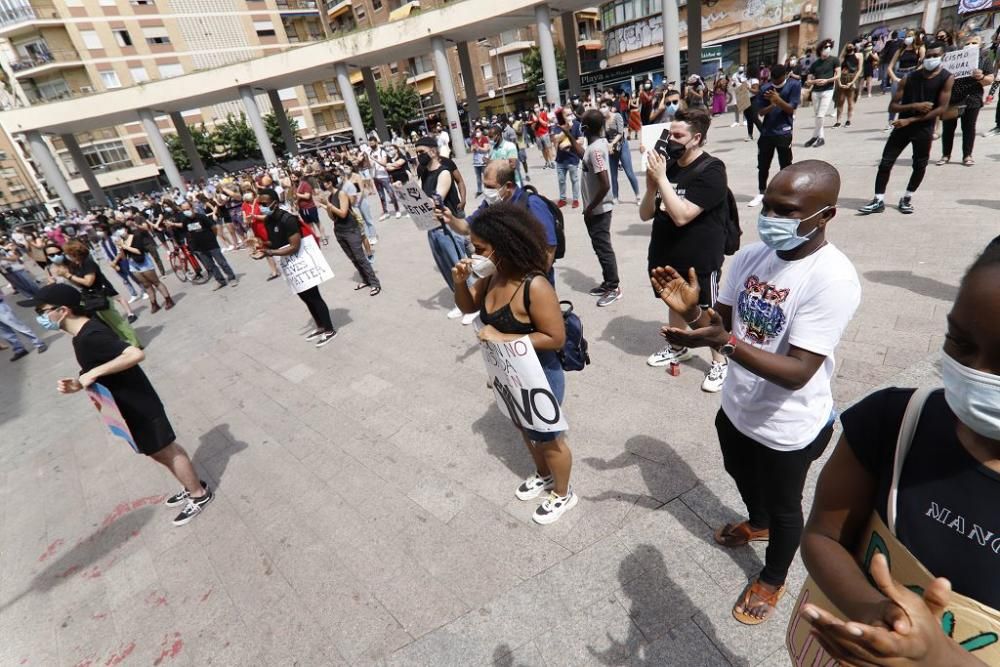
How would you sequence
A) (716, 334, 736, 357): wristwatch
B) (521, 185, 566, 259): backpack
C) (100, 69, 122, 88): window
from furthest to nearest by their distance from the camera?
(100, 69, 122, 88): window, (521, 185, 566, 259): backpack, (716, 334, 736, 357): wristwatch

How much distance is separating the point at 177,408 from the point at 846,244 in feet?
28.1

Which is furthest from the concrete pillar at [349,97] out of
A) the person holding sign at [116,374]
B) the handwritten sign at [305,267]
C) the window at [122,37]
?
the window at [122,37]

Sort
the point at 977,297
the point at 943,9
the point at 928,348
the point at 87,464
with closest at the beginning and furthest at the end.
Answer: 1. the point at 977,297
2. the point at 928,348
3. the point at 87,464
4. the point at 943,9

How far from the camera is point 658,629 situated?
232cm

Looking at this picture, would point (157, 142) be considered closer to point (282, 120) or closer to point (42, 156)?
point (42, 156)

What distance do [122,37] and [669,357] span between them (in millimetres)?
57151

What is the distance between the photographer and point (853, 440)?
114cm

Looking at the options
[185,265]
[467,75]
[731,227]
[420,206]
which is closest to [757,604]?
[731,227]

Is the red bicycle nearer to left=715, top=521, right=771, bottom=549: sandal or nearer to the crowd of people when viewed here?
the crowd of people

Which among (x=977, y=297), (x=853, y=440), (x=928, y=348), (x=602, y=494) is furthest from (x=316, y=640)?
(x=928, y=348)

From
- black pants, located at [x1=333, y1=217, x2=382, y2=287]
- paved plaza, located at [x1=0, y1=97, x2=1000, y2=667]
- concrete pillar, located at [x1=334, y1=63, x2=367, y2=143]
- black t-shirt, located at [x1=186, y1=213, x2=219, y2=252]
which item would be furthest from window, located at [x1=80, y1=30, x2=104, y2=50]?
black pants, located at [x1=333, y1=217, x2=382, y2=287]

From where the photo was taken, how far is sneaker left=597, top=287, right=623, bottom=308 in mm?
5855

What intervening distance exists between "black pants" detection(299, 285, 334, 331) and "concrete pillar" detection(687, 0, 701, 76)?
23.4 m

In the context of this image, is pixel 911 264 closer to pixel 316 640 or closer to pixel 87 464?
pixel 316 640
